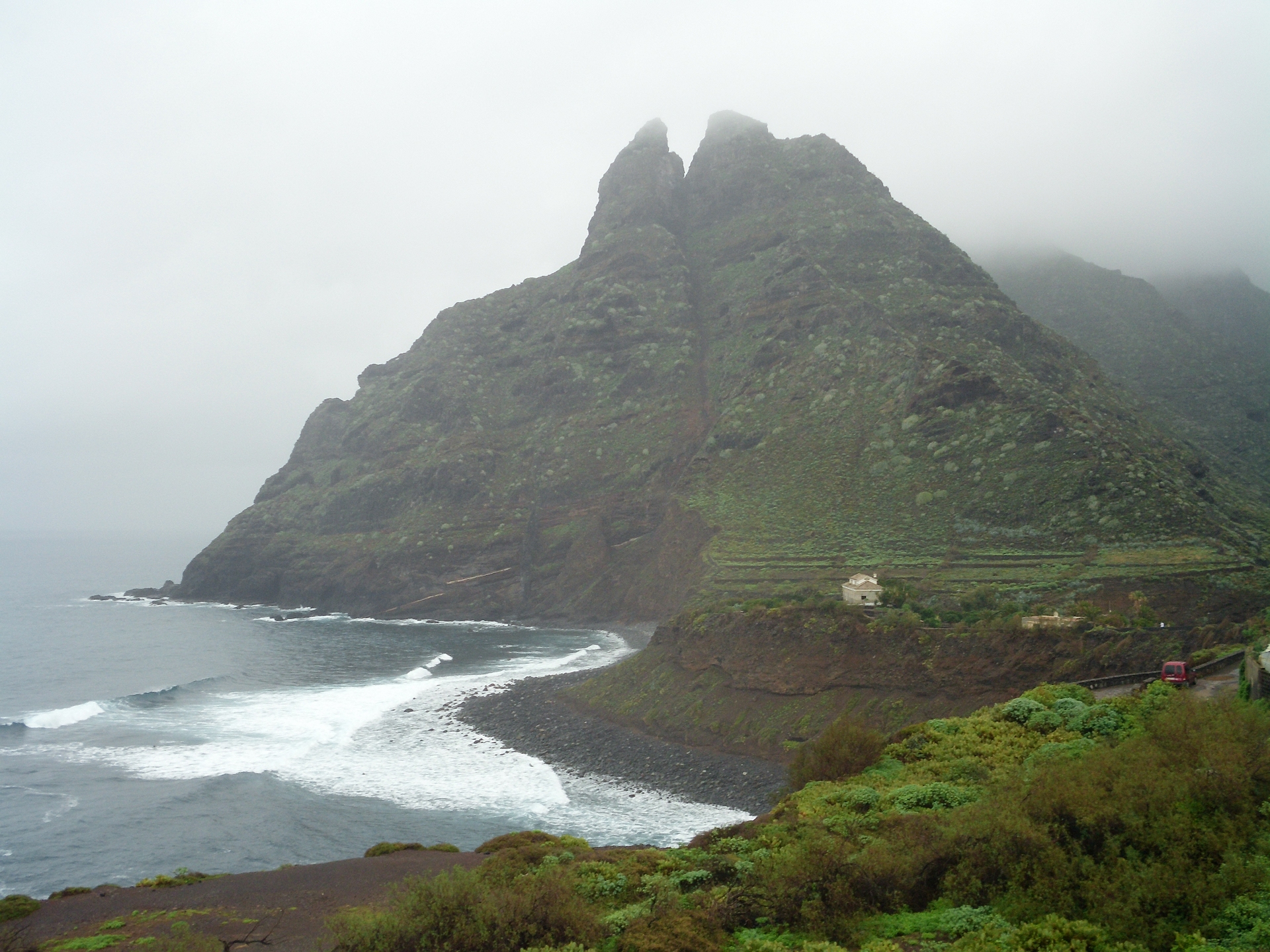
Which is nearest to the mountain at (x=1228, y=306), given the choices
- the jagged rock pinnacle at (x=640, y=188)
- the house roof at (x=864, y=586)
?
the jagged rock pinnacle at (x=640, y=188)

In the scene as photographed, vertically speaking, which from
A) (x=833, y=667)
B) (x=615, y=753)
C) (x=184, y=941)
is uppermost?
(x=184, y=941)

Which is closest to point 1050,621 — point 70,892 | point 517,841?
point 517,841

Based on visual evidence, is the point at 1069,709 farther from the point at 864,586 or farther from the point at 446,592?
the point at 446,592

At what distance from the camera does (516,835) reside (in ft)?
72.0

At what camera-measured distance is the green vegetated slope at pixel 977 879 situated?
363 inches

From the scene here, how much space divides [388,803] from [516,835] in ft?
38.8

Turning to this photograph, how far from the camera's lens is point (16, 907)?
18359 mm

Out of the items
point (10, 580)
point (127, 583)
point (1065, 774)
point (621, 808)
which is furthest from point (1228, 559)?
point (10, 580)

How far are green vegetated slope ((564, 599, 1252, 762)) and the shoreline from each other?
1.04 metres

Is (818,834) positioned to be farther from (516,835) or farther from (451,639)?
(451,639)

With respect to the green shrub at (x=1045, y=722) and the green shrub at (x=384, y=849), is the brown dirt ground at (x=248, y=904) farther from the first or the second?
the green shrub at (x=1045, y=722)

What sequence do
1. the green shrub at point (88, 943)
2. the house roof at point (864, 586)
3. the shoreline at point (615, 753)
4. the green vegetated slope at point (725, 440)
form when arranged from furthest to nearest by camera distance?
the green vegetated slope at point (725, 440) < the house roof at point (864, 586) < the shoreline at point (615, 753) < the green shrub at point (88, 943)

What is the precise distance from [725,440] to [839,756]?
200 feet

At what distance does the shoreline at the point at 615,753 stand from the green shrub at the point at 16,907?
64.0ft
